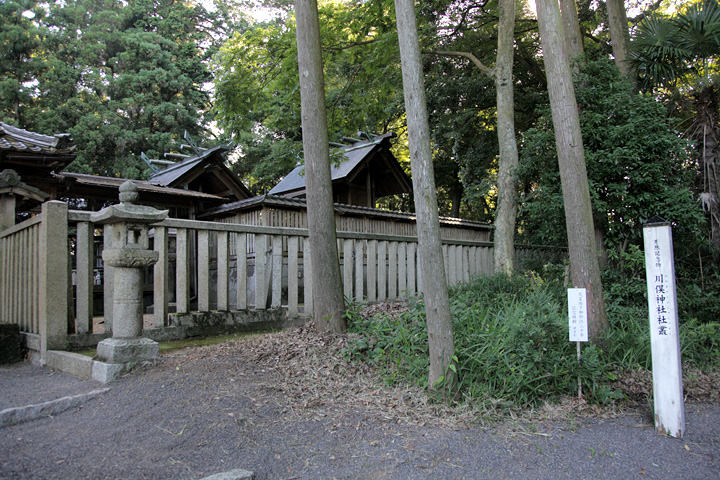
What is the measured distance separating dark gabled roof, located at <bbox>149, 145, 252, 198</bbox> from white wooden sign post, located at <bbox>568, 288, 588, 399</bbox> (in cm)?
1397

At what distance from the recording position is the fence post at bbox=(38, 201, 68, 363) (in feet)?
16.0

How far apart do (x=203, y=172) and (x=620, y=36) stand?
1332 centimetres

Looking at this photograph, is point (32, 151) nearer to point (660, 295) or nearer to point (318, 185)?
point (318, 185)

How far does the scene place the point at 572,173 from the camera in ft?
18.9

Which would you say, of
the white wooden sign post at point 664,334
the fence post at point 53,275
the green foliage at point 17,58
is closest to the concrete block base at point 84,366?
the fence post at point 53,275

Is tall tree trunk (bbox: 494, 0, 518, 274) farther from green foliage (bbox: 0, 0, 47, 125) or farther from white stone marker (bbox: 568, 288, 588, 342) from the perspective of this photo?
green foliage (bbox: 0, 0, 47, 125)

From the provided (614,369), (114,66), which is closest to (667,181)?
(614,369)

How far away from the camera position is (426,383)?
14.1ft

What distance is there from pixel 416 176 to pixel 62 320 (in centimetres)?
423

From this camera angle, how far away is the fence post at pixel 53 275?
4863mm

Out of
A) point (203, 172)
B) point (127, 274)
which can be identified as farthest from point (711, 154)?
point (203, 172)

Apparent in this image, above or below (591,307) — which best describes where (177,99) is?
above

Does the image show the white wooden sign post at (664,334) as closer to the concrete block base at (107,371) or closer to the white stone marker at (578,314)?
the white stone marker at (578,314)

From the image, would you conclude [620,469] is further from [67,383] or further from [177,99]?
[177,99]
